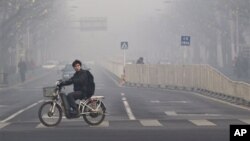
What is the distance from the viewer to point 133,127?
2023cm

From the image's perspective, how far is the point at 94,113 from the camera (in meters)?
21.2

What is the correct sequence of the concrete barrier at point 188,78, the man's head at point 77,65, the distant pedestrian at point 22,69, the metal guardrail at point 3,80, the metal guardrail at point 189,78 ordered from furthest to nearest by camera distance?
the distant pedestrian at point 22,69 < the metal guardrail at point 3,80 < the concrete barrier at point 188,78 < the metal guardrail at point 189,78 < the man's head at point 77,65

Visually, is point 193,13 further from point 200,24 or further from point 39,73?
point 39,73

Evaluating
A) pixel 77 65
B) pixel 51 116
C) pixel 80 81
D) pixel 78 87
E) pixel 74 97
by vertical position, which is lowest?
pixel 51 116

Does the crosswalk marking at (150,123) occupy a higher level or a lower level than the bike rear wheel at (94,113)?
lower

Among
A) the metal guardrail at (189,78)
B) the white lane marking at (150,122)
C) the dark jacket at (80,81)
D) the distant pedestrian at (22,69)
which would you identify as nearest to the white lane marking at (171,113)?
the white lane marking at (150,122)

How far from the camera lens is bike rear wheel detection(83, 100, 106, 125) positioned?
69.4ft

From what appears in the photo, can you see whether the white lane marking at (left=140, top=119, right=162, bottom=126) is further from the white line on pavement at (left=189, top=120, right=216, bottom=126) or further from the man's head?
the man's head

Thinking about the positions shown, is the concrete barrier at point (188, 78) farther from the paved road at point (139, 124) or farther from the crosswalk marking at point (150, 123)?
the crosswalk marking at point (150, 123)

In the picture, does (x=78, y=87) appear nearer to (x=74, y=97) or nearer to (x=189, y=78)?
(x=74, y=97)

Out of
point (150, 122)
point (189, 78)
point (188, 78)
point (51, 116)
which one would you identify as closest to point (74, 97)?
point (51, 116)

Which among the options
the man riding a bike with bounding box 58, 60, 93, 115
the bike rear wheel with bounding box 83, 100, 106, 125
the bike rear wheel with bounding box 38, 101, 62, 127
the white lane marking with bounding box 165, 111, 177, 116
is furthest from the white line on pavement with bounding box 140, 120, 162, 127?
the white lane marking with bounding box 165, 111, 177, 116

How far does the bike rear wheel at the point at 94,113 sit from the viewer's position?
2114 cm

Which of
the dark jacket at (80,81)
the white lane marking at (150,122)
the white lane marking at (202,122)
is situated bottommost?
the white lane marking at (202,122)
